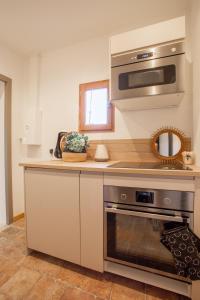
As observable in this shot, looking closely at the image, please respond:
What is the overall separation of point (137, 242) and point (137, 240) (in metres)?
0.02

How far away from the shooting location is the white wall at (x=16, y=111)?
2.17m

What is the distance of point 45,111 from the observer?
2.20 meters

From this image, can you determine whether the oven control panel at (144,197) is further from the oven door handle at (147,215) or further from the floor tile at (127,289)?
the floor tile at (127,289)

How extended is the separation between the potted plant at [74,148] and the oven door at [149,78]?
560mm

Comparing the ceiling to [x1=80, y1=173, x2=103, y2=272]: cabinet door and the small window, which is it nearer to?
the small window

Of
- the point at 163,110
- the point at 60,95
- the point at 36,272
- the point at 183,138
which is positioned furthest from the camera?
the point at 60,95

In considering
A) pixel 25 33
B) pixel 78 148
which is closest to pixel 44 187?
pixel 78 148

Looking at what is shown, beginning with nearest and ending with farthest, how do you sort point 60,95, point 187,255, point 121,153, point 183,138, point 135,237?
point 187,255 → point 135,237 → point 183,138 → point 121,153 → point 60,95

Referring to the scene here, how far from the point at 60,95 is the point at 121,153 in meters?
1.11

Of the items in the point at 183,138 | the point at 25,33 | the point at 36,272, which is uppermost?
the point at 25,33

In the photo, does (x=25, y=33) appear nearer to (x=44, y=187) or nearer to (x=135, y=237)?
(x=44, y=187)

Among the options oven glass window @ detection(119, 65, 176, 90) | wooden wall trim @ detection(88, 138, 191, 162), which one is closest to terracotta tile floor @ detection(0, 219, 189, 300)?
wooden wall trim @ detection(88, 138, 191, 162)

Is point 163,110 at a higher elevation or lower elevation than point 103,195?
higher

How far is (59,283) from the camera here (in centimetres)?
122
